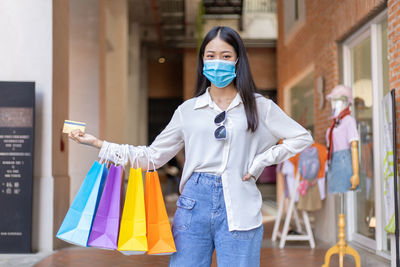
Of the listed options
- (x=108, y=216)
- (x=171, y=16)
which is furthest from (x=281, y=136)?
(x=171, y=16)

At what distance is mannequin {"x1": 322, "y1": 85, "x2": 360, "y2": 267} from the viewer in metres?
4.28

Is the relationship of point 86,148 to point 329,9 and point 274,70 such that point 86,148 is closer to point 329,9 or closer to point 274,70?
point 329,9

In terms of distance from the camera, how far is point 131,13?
13.6 meters

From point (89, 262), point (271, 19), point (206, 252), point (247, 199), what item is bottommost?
point (89, 262)

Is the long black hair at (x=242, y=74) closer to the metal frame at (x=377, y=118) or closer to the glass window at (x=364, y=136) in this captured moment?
the metal frame at (x=377, y=118)

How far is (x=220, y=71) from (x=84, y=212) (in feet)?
2.48

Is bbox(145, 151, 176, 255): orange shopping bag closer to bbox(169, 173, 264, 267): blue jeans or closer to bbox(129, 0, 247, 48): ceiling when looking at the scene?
bbox(169, 173, 264, 267): blue jeans

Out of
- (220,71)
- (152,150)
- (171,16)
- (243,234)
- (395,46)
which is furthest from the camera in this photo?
(171,16)

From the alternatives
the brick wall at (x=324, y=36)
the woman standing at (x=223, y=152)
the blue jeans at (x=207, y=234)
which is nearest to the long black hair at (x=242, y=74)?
the woman standing at (x=223, y=152)

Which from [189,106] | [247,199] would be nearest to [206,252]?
[247,199]

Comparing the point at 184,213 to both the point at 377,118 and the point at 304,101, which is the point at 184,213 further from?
the point at 304,101

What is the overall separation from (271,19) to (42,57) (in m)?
9.53

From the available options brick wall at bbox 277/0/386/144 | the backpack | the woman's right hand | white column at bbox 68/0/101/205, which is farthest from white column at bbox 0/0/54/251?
the woman's right hand

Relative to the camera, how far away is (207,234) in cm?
179
